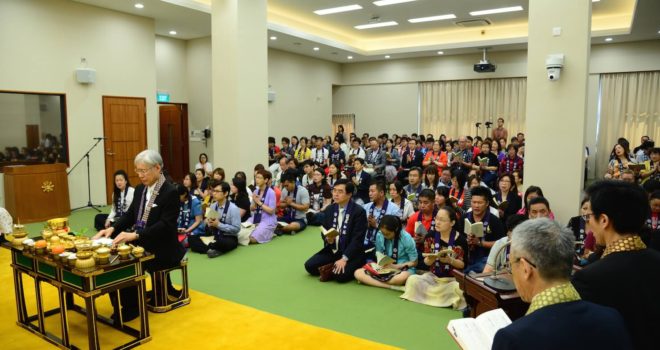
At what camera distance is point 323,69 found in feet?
52.7

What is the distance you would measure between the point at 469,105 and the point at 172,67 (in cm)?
882

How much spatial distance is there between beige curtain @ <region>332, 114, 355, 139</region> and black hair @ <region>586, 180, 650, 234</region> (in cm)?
1505

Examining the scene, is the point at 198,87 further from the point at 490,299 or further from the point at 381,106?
the point at 490,299

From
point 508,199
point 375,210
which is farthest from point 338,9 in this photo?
point 375,210

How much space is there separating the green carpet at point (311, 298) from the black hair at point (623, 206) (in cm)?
198

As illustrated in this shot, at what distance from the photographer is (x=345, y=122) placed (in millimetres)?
17328

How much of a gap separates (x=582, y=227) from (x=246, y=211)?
4408 millimetres

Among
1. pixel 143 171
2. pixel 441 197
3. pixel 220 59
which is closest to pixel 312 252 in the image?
pixel 441 197

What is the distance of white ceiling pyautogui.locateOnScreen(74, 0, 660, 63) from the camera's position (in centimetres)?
965

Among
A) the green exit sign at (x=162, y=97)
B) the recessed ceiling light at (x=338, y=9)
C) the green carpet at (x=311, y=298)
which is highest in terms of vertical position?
the recessed ceiling light at (x=338, y=9)

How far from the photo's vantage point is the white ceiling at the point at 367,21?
9.65 metres

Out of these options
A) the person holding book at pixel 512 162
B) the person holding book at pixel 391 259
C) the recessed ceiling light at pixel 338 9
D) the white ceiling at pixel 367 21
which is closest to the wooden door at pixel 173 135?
the white ceiling at pixel 367 21

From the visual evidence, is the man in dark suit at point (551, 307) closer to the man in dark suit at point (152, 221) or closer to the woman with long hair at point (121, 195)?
the man in dark suit at point (152, 221)

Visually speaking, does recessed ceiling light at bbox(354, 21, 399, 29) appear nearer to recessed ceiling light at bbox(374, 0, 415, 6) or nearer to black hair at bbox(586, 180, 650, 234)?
recessed ceiling light at bbox(374, 0, 415, 6)
